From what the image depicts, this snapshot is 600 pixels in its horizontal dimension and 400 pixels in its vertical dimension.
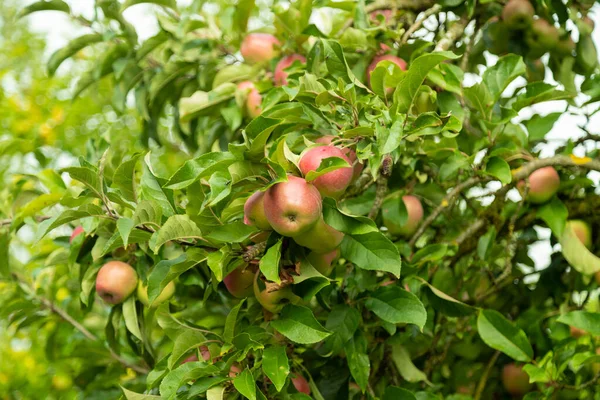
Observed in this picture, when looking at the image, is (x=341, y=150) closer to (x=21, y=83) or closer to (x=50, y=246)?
(x=50, y=246)

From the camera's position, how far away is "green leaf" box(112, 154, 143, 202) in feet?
3.44

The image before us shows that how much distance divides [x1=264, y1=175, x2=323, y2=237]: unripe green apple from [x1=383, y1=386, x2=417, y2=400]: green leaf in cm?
40

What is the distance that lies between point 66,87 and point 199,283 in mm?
2493

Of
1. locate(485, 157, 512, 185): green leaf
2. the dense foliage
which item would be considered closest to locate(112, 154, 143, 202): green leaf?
the dense foliage

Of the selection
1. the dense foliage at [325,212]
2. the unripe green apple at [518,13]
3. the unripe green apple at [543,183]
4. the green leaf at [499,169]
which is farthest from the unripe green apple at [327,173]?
the unripe green apple at [518,13]

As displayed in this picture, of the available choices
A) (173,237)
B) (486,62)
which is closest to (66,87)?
(486,62)

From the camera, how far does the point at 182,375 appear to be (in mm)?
1043

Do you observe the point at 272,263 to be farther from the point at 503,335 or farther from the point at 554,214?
the point at 554,214

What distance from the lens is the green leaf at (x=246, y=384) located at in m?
0.97

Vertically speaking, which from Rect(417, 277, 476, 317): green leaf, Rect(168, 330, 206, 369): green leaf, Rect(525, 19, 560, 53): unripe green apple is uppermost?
Rect(525, 19, 560, 53): unripe green apple

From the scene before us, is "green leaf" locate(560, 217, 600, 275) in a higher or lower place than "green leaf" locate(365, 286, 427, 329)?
lower

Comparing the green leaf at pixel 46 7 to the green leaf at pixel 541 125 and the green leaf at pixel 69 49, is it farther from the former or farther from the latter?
the green leaf at pixel 541 125

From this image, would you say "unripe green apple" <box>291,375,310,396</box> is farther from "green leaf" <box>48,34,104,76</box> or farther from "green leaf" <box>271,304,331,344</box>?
"green leaf" <box>48,34,104,76</box>

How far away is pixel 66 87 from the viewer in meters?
3.48
